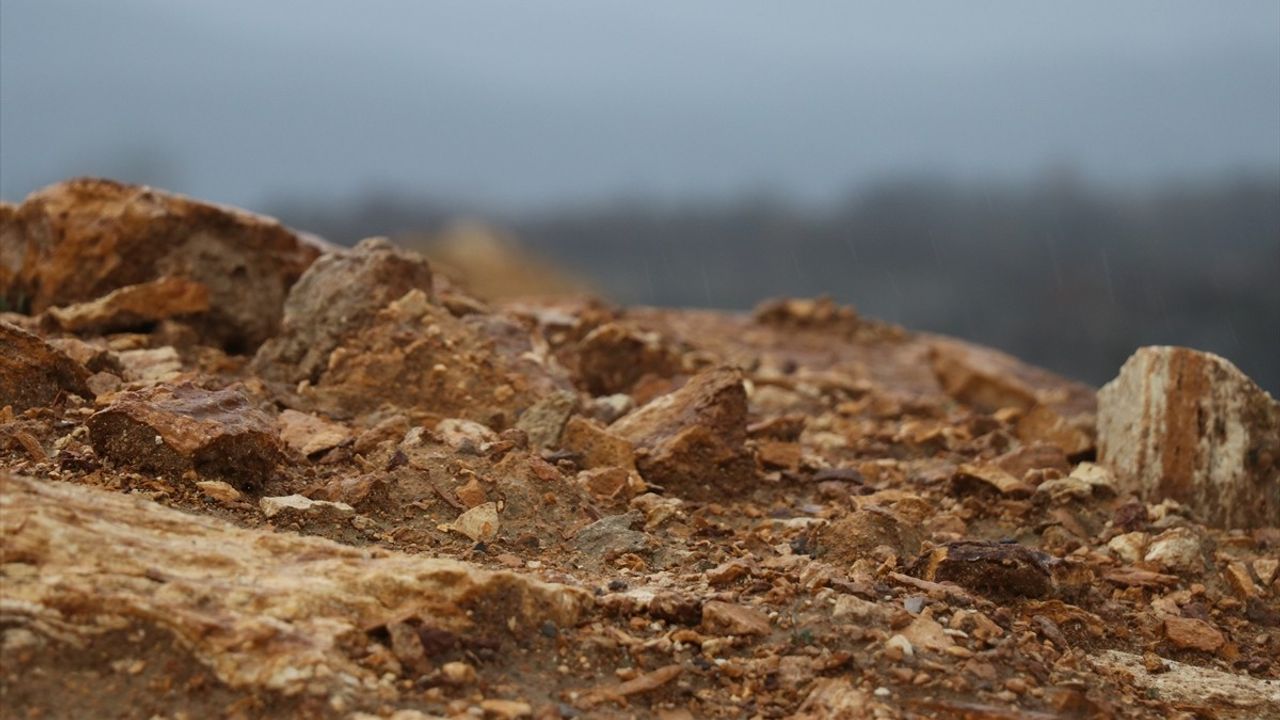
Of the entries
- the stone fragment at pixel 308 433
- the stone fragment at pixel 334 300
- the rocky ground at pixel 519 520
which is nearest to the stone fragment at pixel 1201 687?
the rocky ground at pixel 519 520

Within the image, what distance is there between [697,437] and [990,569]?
2.05 m

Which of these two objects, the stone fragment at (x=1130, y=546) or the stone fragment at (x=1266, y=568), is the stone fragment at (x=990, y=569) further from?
the stone fragment at (x=1266, y=568)

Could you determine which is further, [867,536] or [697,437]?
[697,437]

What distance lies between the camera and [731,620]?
4.61 metres

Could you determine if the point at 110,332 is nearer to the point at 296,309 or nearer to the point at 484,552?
the point at 296,309

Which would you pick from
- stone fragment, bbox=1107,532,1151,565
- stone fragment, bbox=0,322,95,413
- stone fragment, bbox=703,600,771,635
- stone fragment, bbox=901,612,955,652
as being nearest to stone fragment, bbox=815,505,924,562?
stone fragment, bbox=901,612,955,652

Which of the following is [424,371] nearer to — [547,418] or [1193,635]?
[547,418]

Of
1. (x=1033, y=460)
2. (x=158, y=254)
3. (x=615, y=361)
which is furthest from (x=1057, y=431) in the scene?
(x=158, y=254)

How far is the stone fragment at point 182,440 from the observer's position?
5379 mm

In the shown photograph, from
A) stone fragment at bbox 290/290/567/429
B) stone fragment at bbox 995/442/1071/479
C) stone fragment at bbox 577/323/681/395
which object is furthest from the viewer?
stone fragment at bbox 577/323/681/395

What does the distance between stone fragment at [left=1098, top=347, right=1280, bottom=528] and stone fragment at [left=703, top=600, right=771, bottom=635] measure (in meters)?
4.24

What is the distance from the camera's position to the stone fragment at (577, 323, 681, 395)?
1034 centimetres

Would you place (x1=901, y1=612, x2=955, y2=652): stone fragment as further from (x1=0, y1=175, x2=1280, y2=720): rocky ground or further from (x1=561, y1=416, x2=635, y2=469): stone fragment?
(x1=561, y1=416, x2=635, y2=469): stone fragment

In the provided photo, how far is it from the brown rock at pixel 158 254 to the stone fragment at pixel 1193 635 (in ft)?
22.2
